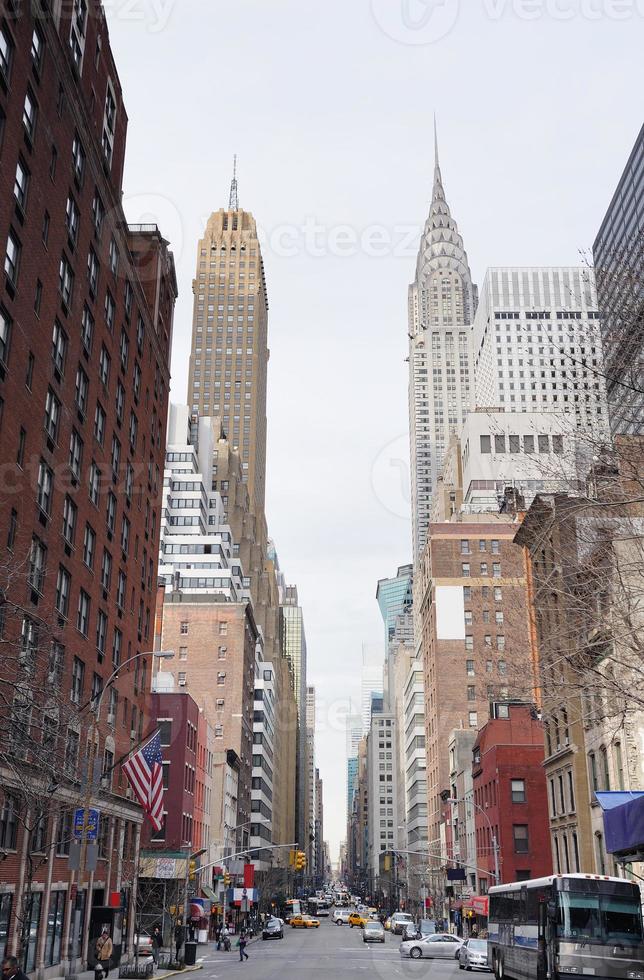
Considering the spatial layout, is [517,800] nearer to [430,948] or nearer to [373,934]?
[373,934]

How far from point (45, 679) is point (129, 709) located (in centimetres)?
2665

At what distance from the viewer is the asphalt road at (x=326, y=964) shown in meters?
40.2

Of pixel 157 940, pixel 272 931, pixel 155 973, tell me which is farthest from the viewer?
pixel 272 931

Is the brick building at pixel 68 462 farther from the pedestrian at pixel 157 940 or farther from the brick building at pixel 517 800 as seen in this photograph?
the brick building at pixel 517 800

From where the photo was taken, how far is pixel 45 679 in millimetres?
30484

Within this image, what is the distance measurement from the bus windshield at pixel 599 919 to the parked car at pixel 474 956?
24.5 m

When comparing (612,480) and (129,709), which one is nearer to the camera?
(612,480)

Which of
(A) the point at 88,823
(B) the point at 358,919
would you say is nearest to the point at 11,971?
(A) the point at 88,823

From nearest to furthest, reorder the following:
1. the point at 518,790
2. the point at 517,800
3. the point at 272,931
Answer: the point at 517,800 → the point at 518,790 → the point at 272,931

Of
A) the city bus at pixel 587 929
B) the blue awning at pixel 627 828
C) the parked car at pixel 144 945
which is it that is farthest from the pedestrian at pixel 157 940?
the blue awning at pixel 627 828

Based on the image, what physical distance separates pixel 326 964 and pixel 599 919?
25439 millimetres

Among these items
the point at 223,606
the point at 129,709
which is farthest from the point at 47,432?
the point at 223,606

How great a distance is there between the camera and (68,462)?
43938 mm

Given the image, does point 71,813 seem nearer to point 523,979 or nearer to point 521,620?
point 523,979
